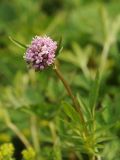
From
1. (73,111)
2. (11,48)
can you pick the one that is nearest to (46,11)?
(11,48)

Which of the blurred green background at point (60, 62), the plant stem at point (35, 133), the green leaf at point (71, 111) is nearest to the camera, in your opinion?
the green leaf at point (71, 111)

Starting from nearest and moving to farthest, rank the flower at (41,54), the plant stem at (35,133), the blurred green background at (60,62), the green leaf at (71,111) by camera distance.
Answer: the flower at (41,54)
the green leaf at (71,111)
the blurred green background at (60,62)
the plant stem at (35,133)

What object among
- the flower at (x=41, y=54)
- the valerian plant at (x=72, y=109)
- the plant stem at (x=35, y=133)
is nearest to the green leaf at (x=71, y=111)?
the valerian plant at (x=72, y=109)

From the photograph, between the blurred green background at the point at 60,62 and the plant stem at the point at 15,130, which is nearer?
the blurred green background at the point at 60,62

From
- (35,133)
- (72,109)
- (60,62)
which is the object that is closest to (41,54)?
(72,109)

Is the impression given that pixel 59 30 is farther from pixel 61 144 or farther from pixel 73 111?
pixel 73 111

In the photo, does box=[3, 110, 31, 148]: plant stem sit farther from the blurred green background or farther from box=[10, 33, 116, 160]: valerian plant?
box=[10, 33, 116, 160]: valerian plant

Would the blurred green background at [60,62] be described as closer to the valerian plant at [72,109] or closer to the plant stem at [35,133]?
the plant stem at [35,133]

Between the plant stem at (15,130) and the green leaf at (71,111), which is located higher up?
the plant stem at (15,130)
